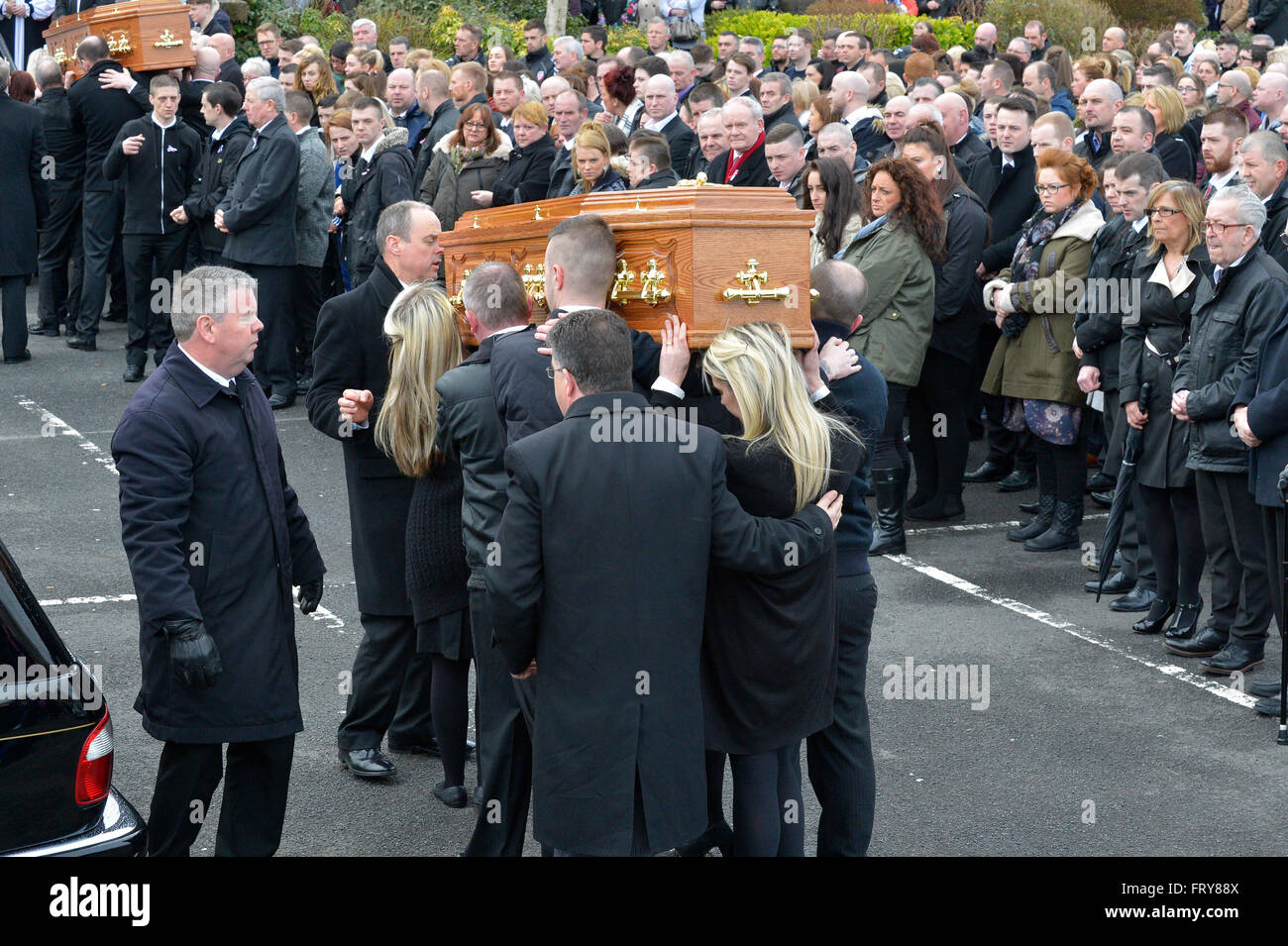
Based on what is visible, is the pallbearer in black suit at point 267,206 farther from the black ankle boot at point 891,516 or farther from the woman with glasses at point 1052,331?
the woman with glasses at point 1052,331

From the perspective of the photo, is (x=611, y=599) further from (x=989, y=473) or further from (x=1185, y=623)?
(x=989, y=473)

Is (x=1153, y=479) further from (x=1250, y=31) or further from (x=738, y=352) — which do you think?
(x=1250, y=31)

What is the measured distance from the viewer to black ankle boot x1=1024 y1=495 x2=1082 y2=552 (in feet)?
30.6

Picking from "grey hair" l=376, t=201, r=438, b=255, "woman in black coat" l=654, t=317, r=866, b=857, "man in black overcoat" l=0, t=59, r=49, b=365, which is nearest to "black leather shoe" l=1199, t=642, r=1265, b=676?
"woman in black coat" l=654, t=317, r=866, b=857

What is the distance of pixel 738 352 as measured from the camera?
457 centimetres

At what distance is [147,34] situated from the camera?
13766mm

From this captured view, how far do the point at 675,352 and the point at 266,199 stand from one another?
318 inches

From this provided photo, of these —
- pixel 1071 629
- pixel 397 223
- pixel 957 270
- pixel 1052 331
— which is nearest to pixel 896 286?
pixel 957 270

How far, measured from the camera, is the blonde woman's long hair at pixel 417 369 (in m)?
5.79

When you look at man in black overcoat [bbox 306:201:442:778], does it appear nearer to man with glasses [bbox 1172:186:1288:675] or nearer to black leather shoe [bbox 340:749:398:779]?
black leather shoe [bbox 340:749:398:779]

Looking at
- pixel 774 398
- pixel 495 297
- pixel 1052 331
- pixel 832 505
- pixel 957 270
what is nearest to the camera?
pixel 774 398

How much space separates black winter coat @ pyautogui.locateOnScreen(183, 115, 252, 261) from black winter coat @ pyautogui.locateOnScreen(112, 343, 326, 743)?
27.0 ft

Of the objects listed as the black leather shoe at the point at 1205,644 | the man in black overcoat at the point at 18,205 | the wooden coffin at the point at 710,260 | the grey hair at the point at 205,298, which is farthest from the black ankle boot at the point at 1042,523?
the man in black overcoat at the point at 18,205

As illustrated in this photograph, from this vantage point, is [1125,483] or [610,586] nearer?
[610,586]
